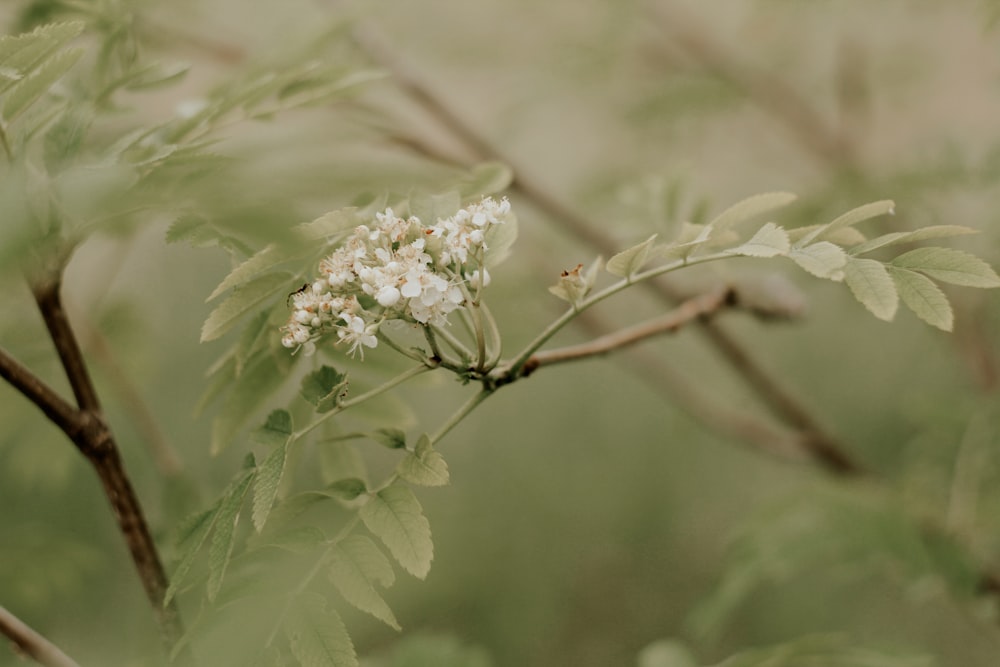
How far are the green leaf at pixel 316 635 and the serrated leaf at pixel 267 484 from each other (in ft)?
0.16

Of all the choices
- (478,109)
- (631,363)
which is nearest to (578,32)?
(631,363)

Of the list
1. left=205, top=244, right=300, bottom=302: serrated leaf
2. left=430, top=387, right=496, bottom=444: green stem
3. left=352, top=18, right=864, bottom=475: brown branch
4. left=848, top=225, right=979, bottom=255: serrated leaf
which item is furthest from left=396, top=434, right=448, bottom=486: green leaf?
left=352, top=18, right=864, bottom=475: brown branch

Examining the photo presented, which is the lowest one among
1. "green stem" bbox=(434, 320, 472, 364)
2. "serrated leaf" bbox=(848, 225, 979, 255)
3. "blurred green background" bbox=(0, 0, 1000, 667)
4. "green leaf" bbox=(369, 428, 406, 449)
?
"blurred green background" bbox=(0, 0, 1000, 667)

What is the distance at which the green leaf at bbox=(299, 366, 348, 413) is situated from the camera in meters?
0.40

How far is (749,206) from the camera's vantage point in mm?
425

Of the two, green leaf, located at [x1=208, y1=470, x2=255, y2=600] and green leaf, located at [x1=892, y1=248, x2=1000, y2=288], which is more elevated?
green leaf, located at [x1=892, y1=248, x2=1000, y2=288]

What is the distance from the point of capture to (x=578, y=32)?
1.40 meters

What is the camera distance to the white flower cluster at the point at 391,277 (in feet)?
1.25

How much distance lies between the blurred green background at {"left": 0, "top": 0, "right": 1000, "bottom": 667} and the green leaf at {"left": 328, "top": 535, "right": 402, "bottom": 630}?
265mm

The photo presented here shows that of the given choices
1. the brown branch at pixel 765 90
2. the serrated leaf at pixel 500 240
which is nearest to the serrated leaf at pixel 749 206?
the serrated leaf at pixel 500 240

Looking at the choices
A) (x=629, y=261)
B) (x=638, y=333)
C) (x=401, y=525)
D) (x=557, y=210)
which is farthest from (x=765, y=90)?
→ (x=401, y=525)

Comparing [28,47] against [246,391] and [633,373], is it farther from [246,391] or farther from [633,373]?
[633,373]

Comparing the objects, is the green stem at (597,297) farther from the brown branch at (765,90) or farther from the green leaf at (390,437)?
the brown branch at (765,90)

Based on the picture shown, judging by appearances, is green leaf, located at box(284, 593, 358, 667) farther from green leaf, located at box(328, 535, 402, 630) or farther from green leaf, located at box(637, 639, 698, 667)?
green leaf, located at box(637, 639, 698, 667)
